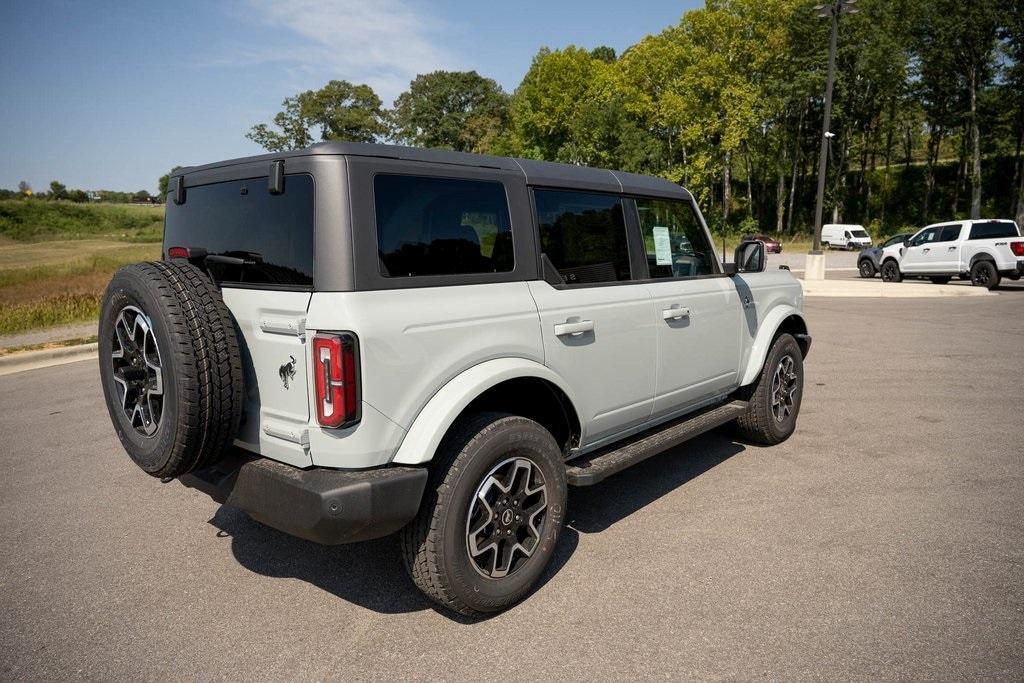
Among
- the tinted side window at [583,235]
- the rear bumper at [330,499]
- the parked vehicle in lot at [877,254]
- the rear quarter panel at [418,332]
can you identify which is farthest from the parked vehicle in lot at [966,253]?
the rear bumper at [330,499]

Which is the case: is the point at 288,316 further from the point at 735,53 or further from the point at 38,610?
the point at 735,53

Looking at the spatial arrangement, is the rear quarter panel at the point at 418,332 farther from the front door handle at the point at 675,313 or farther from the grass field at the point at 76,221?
the grass field at the point at 76,221

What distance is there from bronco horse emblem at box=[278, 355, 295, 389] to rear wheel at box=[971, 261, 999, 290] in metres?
20.3

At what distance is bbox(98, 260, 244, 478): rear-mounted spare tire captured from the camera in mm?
2537

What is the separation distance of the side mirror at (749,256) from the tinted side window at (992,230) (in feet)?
56.5

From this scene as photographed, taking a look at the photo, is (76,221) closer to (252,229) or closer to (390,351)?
(252,229)

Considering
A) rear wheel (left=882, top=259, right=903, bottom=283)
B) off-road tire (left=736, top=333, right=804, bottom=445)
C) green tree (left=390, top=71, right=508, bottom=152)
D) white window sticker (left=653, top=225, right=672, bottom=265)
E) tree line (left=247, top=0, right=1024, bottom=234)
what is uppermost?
green tree (left=390, top=71, right=508, bottom=152)

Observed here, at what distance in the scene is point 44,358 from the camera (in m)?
9.48

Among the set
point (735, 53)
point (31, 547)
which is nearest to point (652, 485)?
point (31, 547)

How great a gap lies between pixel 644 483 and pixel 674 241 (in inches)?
65.0

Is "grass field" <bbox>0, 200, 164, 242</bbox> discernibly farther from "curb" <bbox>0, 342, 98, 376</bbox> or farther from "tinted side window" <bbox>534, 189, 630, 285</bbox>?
"tinted side window" <bbox>534, 189, 630, 285</bbox>

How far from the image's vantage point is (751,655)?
2609 mm

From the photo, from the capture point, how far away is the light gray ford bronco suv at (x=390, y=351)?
2.53m

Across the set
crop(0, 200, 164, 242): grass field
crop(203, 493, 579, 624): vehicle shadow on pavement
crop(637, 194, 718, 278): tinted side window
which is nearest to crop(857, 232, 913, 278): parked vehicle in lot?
crop(637, 194, 718, 278): tinted side window
